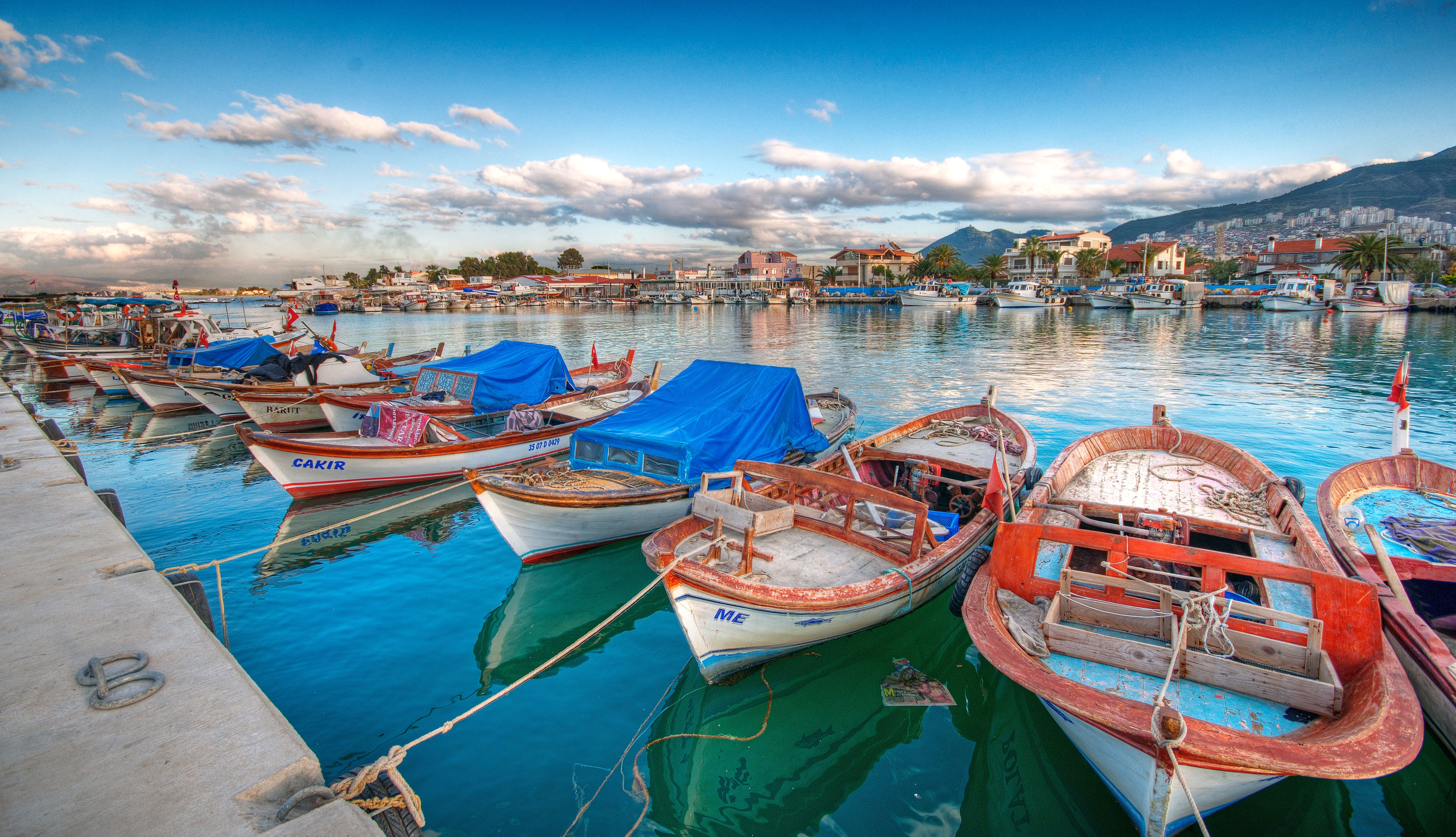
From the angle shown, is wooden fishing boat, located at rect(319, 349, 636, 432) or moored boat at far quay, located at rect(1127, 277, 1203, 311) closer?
wooden fishing boat, located at rect(319, 349, 636, 432)

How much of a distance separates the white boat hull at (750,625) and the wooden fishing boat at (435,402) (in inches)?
444

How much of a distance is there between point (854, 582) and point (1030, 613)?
6.36ft

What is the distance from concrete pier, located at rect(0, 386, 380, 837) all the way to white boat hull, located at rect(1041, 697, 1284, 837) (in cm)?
489

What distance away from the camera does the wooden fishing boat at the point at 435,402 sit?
16531mm

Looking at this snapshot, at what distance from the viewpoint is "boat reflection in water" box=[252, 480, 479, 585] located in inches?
438

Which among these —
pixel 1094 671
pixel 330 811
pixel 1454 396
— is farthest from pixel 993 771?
pixel 1454 396

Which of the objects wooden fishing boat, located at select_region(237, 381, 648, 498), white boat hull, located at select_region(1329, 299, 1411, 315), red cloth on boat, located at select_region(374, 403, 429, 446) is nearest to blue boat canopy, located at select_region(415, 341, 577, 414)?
wooden fishing boat, located at select_region(237, 381, 648, 498)

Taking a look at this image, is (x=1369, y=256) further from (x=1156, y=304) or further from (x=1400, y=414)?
(x=1400, y=414)

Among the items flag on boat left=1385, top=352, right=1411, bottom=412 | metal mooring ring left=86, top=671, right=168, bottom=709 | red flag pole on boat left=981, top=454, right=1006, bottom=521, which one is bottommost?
red flag pole on boat left=981, top=454, right=1006, bottom=521

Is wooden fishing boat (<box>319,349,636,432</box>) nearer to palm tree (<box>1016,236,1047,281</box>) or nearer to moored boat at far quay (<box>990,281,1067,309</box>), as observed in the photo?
moored boat at far quay (<box>990,281,1067,309</box>)

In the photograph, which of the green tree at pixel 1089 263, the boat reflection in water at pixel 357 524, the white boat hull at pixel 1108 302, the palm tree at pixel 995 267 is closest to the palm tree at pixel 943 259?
the palm tree at pixel 995 267

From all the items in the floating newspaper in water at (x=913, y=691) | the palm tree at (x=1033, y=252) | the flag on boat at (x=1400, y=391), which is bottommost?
the floating newspaper in water at (x=913, y=691)

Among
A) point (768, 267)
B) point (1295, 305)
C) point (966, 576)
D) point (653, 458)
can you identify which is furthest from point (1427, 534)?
point (768, 267)

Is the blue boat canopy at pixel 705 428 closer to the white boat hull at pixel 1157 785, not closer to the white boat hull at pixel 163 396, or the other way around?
the white boat hull at pixel 1157 785
